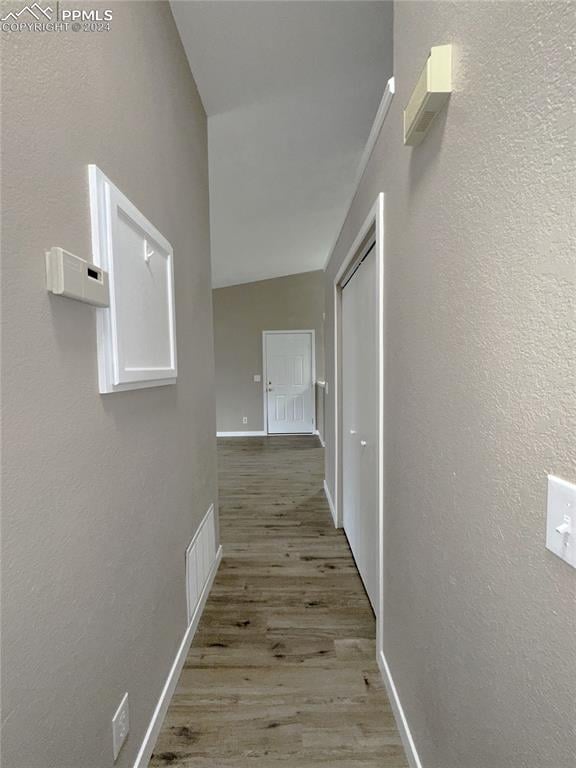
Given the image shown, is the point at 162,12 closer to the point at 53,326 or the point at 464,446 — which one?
the point at 53,326

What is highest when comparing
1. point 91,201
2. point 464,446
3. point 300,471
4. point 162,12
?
point 162,12

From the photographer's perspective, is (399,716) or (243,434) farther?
(243,434)

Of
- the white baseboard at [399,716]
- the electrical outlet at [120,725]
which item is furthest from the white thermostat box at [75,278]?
the white baseboard at [399,716]

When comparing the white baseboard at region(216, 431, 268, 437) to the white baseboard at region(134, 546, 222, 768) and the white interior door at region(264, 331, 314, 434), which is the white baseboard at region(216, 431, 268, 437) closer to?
the white interior door at region(264, 331, 314, 434)

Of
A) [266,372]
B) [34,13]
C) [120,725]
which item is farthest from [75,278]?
[266,372]

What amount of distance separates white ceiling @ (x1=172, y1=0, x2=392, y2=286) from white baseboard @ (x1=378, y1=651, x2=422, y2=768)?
284cm

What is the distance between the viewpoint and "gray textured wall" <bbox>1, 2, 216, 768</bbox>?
2.16 ft

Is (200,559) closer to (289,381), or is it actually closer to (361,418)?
(361,418)

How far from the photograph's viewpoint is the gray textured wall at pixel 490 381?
53 cm

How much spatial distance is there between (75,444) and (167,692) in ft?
3.93

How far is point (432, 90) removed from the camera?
2.72 feet

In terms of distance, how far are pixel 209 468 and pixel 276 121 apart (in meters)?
2.29

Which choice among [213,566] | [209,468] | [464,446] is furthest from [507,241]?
[213,566]

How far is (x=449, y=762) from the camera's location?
0.91 meters
